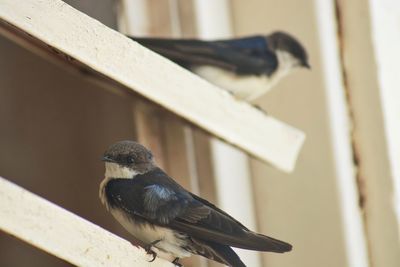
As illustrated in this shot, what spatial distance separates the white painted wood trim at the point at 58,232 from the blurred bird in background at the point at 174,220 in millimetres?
58

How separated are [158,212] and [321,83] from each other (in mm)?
492

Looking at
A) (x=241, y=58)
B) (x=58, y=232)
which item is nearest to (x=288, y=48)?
(x=241, y=58)

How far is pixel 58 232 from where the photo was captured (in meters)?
0.83

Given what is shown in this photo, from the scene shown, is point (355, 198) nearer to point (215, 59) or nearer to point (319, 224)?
point (319, 224)

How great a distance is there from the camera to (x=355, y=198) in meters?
1.27

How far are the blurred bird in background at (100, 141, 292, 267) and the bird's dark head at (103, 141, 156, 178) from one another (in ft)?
0.06

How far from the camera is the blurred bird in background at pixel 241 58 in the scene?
1273 mm

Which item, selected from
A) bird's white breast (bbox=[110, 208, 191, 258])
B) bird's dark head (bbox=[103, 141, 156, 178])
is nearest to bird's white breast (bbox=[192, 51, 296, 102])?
bird's dark head (bbox=[103, 141, 156, 178])

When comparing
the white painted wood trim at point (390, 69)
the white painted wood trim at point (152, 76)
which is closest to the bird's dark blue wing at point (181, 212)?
the white painted wood trim at point (152, 76)

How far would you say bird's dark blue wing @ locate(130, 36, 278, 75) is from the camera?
4.14 feet

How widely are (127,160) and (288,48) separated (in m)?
0.46

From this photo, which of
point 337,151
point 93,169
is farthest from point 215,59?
point 93,169

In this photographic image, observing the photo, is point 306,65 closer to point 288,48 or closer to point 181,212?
point 288,48

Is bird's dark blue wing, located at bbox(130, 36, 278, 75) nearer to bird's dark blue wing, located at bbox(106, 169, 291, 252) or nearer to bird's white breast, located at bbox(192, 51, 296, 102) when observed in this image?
bird's white breast, located at bbox(192, 51, 296, 102)
